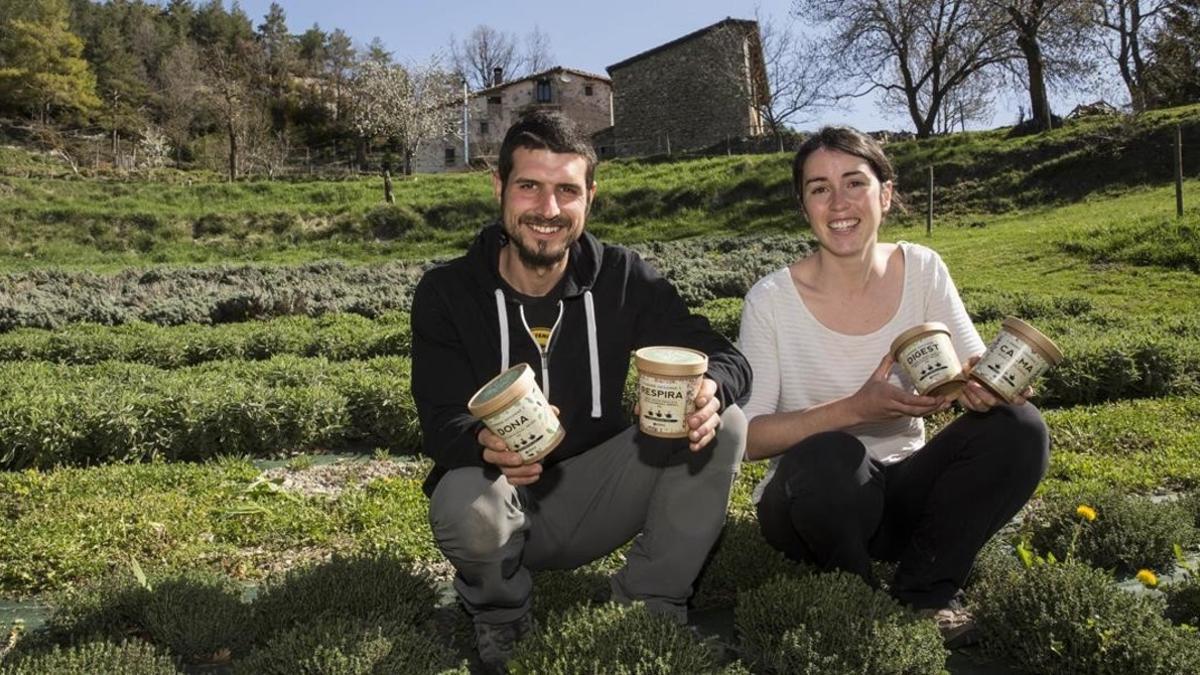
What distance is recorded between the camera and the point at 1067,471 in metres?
5.80

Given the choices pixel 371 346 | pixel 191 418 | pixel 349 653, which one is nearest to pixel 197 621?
pixel 349 653

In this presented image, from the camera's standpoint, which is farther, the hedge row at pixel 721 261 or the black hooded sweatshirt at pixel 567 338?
the hedge row at pixel 721 261

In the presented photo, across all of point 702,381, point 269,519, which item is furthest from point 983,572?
point 269,519

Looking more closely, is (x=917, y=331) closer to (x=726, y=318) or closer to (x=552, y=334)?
(x=552, y=334)

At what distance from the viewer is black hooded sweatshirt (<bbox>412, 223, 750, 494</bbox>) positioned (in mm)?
3406

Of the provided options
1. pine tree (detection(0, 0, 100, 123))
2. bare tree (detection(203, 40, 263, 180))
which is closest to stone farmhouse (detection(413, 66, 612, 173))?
bare tree (detection(203, 40, 263, 180))

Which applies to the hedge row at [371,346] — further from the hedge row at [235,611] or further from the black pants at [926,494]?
the hedge row at [235,611]

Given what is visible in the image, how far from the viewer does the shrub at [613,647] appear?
2.66 meters

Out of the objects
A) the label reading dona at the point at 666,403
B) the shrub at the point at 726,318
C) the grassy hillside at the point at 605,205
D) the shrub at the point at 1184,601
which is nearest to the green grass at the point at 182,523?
the label reading dona at the point at 666,403

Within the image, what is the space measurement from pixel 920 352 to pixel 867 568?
0.77 m

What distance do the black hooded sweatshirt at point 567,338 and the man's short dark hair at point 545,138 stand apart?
0.91 ft

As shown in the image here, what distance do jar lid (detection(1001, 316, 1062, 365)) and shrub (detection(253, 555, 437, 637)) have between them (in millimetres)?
2110

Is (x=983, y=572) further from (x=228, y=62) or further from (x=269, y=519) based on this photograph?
(x=228, y=62)

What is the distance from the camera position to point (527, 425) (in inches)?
113
